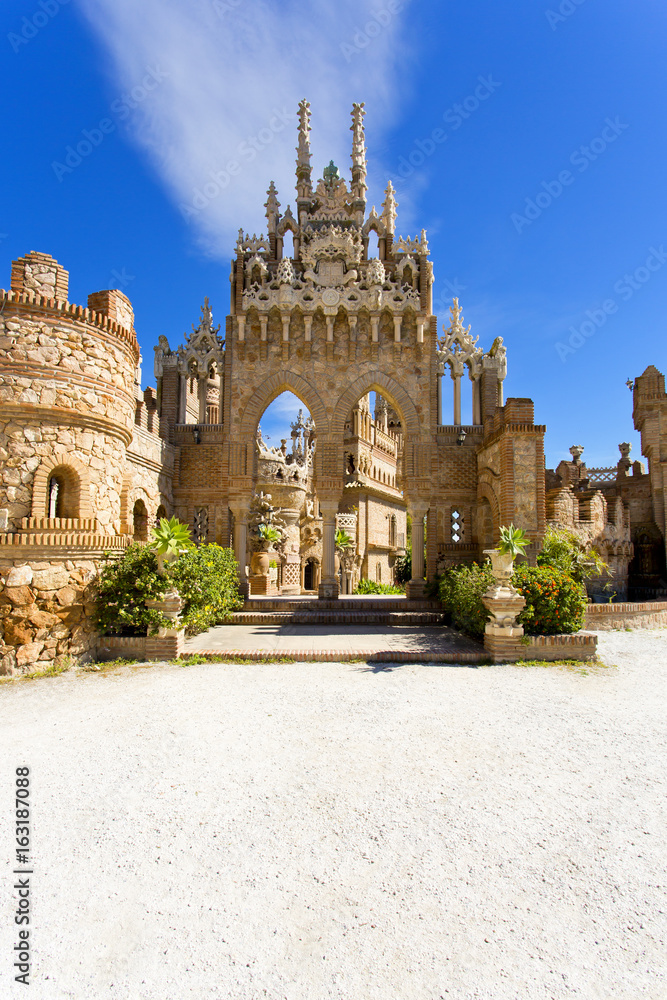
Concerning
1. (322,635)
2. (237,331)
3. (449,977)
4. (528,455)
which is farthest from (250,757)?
(237,331)

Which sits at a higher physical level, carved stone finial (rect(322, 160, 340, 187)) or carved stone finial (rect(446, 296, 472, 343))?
carved stone finial (rect(322, 160, 340, 187))

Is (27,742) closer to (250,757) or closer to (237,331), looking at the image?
(250,757)

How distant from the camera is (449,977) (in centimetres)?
265

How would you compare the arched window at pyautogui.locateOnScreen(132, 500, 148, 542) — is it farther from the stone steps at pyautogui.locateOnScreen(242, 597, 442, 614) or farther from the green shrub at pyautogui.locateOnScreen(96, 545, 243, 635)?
the stone steps at pyautogui.locateOnScreen(242, 597, 442, 614)

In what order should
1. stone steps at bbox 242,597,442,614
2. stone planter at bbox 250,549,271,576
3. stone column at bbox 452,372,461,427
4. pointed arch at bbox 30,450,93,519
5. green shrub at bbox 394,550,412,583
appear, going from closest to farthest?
pointed arch at bbox 30,450,93,519 → stone steps at bbox 242,597,442,614 → stone column at bbox 452,372,461,427 → stone planter at bbox 250,549,271,576 → green shrub at bbox 394,550,412,583

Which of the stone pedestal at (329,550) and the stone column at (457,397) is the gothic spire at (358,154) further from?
the stone pedestal at (329,550)

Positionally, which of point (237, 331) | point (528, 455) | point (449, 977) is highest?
point (237, 331)

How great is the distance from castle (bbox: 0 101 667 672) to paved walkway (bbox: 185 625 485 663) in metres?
2.61

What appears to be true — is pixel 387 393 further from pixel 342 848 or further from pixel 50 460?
pixel 342 848

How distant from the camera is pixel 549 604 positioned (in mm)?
9586

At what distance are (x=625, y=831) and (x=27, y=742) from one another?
5.59 meters

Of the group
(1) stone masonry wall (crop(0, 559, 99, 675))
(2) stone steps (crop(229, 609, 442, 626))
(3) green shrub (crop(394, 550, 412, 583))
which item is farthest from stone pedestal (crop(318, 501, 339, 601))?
(3) green shrub (crop(394, 550, 412, 583))

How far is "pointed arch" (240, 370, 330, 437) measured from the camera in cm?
1589

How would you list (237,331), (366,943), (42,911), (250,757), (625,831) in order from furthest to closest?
(237,331) < (250,757) < (625,831) < (42,911) < (366,943)
